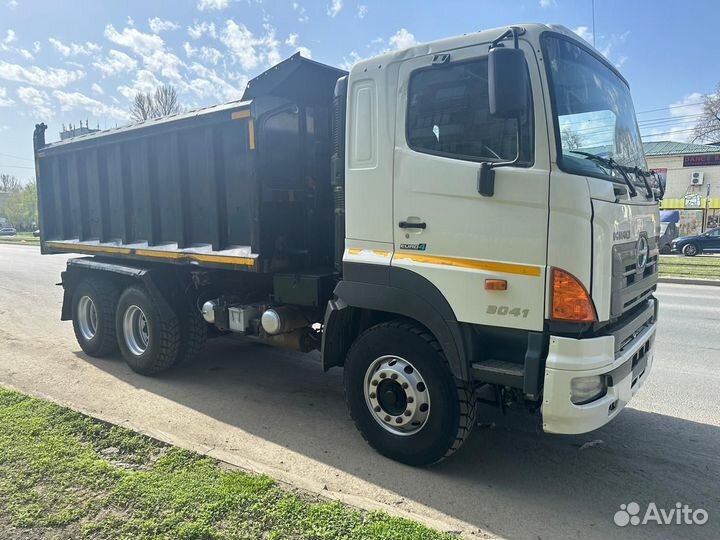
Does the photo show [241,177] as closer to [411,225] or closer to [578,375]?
[411,225]

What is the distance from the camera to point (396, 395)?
3.90 m

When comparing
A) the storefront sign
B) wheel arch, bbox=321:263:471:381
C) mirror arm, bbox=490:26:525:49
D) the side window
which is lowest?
wheel arch, bbox=321:263:471:381

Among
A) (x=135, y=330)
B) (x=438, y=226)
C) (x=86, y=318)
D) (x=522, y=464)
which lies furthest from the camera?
(x=86, y=318)

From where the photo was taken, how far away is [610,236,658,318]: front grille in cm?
326

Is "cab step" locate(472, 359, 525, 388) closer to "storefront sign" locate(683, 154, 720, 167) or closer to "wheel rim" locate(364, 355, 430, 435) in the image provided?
"wheel rim" locate(364, 355, 430, 435)

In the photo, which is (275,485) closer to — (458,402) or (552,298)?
(458,402)

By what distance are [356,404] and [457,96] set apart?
92.9 inches

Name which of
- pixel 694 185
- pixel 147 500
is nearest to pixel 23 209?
pixel 694 185

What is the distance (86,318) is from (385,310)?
16.3ft

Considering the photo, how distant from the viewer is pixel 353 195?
13.4 feet

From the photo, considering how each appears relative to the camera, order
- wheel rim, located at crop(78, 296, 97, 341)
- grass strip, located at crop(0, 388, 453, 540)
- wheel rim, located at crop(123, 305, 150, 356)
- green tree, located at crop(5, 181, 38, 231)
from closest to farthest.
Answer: grass strip, located at crop(0, 388, 453, 540)
wheel rim, located at crop(123, 305, 150, 356)
wheel rim, located at crop(78, 296, 97, 341)
green tree, located at crop(5, 181, 38, 231)

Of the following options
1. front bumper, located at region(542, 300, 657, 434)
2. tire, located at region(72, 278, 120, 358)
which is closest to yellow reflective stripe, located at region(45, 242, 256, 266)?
tire, located at region(72, 278, 120, 358)

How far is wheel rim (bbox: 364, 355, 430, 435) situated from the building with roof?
4033 centimetres

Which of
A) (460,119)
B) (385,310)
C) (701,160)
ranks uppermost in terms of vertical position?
(701,160)
